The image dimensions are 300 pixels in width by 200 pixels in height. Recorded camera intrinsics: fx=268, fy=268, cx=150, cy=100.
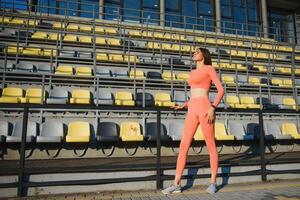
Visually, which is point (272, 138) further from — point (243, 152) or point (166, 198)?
point (166, 198)

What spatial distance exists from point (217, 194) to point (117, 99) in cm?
399

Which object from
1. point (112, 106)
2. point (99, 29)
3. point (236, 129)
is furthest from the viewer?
point (99, 29)

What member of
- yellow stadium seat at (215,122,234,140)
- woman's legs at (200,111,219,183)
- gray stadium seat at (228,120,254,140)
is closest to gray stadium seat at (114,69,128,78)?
yellow stadium seat at (215,122,234,140)

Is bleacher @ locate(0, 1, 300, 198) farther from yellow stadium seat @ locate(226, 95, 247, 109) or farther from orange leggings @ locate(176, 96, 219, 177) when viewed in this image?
orange leggings @ locate(176, 96, 219, 177)

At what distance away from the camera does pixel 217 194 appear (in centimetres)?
345

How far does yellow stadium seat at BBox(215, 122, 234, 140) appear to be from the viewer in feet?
19.7

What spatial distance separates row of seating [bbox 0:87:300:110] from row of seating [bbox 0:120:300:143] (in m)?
0.68

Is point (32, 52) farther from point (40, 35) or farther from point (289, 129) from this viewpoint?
point (289, 129)

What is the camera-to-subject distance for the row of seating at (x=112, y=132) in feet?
17.2

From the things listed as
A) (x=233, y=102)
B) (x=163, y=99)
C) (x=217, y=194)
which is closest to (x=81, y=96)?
(x=163, y=99)

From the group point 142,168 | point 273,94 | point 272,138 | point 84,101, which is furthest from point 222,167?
point 273,94

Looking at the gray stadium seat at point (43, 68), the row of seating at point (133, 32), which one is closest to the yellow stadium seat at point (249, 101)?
the row of seating at point (133, 32)

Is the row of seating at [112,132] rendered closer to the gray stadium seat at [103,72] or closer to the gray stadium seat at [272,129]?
the gray stadium seat at [272,129]

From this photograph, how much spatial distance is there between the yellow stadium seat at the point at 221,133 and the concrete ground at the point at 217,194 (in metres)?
2.14
